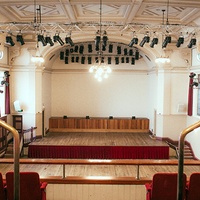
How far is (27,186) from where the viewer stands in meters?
3.13

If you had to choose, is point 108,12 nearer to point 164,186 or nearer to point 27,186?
point 164,186

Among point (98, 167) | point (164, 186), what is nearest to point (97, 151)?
point (98, 167)

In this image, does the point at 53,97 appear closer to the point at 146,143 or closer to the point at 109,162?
the point at 146,143

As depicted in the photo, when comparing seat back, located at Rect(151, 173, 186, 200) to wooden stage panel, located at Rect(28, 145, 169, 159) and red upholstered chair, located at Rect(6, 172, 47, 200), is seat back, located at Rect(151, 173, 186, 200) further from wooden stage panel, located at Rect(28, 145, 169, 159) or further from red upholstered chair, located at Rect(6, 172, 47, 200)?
wooden stage panel, located at Rect(28, 145, 169, 159)

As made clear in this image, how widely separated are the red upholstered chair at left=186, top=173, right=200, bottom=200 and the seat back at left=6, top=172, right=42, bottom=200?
Answer: 197cm

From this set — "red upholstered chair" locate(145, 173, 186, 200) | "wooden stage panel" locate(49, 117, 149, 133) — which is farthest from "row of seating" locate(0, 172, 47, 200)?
"wooden stage panel" locate(49, 117, 149, 133)

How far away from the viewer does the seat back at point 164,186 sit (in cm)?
318

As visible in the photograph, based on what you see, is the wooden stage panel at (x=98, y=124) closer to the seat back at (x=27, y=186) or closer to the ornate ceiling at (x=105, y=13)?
the ornate ceiling at (x=105, y=13)

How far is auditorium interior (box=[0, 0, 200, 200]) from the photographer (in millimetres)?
7406

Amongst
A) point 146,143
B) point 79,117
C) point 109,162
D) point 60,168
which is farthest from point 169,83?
point 109,162

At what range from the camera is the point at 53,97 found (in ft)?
45.4

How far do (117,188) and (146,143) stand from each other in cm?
711

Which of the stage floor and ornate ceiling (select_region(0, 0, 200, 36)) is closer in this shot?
ornate ceiling (select_region(0, 0, 200, 36))

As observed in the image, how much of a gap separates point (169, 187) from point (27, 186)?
184cm
